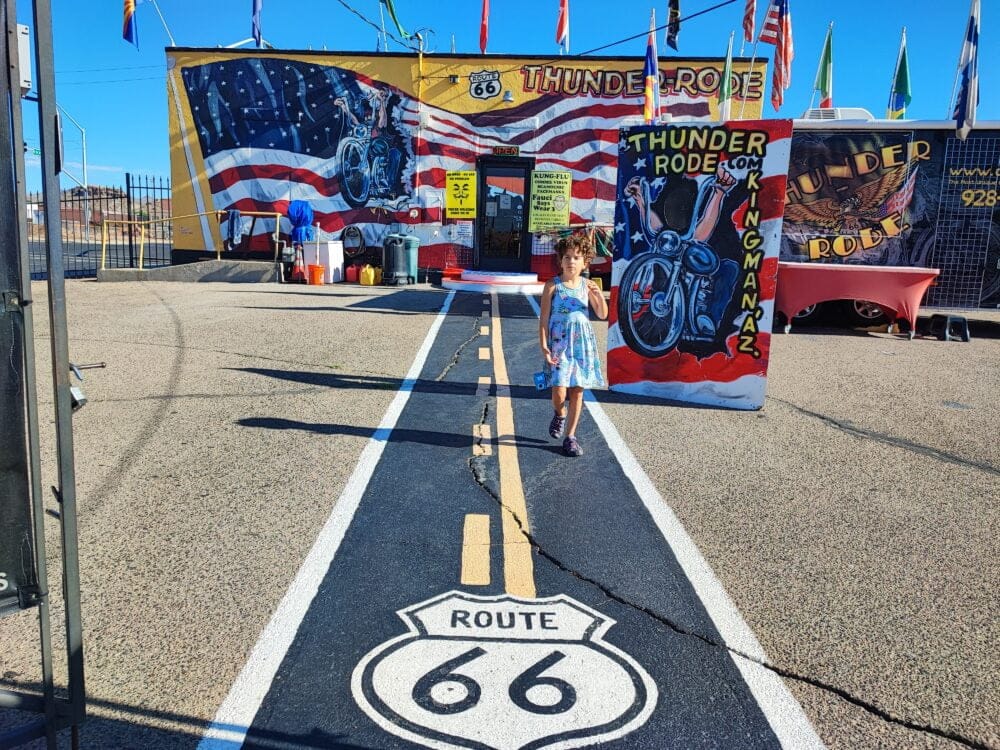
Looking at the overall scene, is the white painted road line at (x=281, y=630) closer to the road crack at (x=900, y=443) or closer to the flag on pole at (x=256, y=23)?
the road crack at (x=900, y=443)

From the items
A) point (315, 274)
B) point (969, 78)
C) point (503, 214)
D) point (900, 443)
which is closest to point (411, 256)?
point (315, 274)

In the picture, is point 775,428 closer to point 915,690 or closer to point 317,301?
point 915,690

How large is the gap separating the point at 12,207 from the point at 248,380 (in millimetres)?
5931

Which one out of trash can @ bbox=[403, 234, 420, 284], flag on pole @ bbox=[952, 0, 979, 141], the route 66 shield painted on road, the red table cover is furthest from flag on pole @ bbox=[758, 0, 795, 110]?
the route 66 shield painted on road

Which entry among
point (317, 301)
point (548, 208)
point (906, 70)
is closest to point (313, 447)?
point (317, 301)

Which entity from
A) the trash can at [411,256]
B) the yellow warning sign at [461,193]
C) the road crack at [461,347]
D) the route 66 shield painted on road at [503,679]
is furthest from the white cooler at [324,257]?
the route 66 shield painted on road at [503,679]

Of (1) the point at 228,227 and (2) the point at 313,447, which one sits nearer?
(2) the point at 313,447

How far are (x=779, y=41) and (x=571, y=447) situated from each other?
14.0m

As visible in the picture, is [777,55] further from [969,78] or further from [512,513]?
[512,513]

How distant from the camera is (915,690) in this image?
2.65 metres

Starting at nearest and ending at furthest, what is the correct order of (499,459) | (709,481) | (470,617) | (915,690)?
(915,690) → (470,617) → (709,481) → (499,459)

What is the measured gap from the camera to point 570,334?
5.43 m

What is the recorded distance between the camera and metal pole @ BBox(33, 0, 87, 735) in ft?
6.07

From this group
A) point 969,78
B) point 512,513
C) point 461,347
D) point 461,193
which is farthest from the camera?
point 461,193
